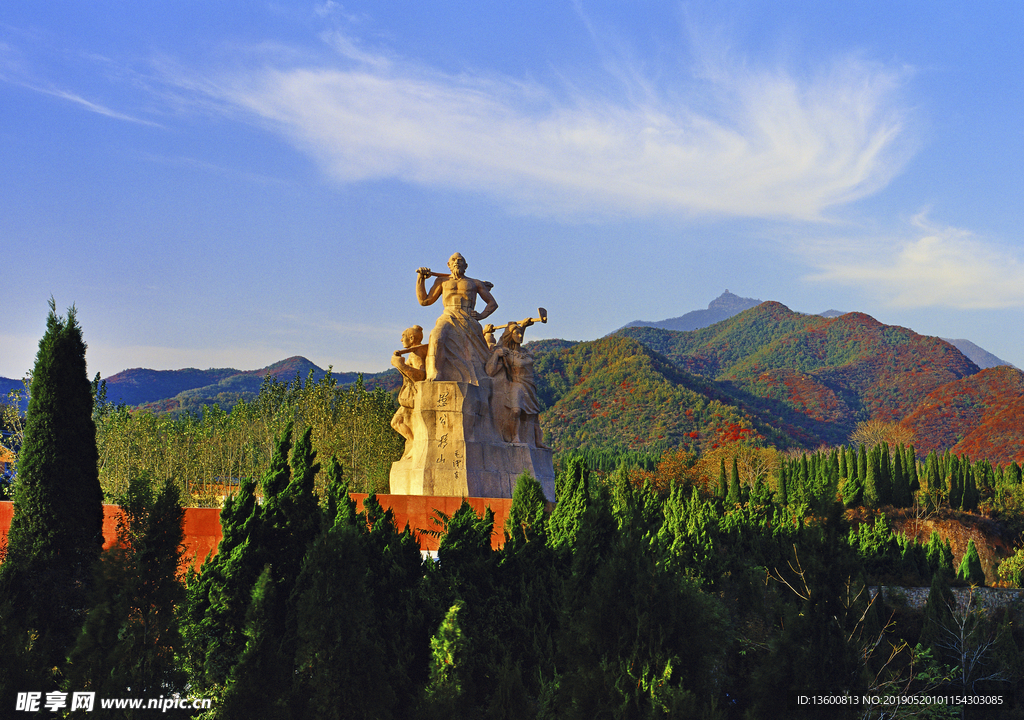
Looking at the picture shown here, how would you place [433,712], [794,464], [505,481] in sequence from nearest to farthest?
[433,712] < [505,481] < [794,464]

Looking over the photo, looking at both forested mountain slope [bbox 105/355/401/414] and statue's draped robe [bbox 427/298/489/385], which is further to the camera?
forested mountain slope [bbox 105/355/401/414]

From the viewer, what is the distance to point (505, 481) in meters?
14.1

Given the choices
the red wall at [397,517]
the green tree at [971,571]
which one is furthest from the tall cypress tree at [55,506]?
the green tree at [971,571]

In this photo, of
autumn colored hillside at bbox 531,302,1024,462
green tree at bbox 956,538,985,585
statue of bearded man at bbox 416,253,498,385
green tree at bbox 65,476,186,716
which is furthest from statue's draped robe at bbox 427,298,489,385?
autumn colored hillside at bbox 531,302,1024,462

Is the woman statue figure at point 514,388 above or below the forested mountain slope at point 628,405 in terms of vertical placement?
below

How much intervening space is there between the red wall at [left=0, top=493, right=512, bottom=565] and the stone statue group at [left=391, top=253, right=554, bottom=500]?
0.81 m

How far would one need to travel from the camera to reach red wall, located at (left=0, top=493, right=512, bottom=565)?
37.9ft

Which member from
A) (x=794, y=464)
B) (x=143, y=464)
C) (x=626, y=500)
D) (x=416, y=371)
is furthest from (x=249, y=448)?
(x=794, y=464)

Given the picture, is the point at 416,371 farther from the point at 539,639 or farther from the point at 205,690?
the point at 205,690

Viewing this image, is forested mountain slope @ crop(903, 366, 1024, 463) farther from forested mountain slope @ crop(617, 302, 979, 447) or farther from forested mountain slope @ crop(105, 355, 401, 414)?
forested mountain slope @ crop(105, 355, 401, 414)

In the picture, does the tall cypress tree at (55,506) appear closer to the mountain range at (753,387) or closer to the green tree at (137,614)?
the green tree at (137,614)

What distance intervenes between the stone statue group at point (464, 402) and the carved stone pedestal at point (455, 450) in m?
0.02

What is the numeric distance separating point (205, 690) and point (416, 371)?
7.53 m

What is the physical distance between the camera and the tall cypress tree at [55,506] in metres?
8.52
